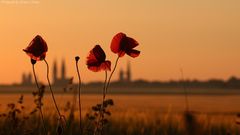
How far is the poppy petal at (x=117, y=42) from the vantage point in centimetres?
227

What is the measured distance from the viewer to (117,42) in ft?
7.50

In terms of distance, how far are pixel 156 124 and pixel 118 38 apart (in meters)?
4.29

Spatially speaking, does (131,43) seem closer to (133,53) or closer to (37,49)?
(133,53)

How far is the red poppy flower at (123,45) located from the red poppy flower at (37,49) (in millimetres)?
263

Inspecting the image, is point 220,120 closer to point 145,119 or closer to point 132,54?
point 145,119

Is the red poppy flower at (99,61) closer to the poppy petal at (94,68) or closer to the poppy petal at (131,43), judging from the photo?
the poppy petal at (94,68)

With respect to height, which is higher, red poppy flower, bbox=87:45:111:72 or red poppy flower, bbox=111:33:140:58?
red poppy flower, bbox=111:33:140:58

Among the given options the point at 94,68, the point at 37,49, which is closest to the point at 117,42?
the point at 94,68

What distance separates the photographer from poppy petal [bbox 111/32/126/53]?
2.27m

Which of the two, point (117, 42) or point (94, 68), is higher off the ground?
point (117, 42)

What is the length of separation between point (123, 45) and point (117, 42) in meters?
0.03

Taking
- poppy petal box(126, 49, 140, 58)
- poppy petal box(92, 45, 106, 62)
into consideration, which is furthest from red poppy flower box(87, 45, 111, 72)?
poppy petal box(126, 49, 140, 58)

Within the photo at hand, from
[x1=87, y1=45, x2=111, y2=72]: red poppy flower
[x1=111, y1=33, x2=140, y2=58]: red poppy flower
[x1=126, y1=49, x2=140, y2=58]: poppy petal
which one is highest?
[x1=111, y1=33, x2=140, y2=58]: red poppy flower

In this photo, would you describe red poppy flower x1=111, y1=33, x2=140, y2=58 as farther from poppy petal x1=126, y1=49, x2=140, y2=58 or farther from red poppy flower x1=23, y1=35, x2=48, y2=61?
red poppy flower x1=23, y1=35, x2=48, y2=61
